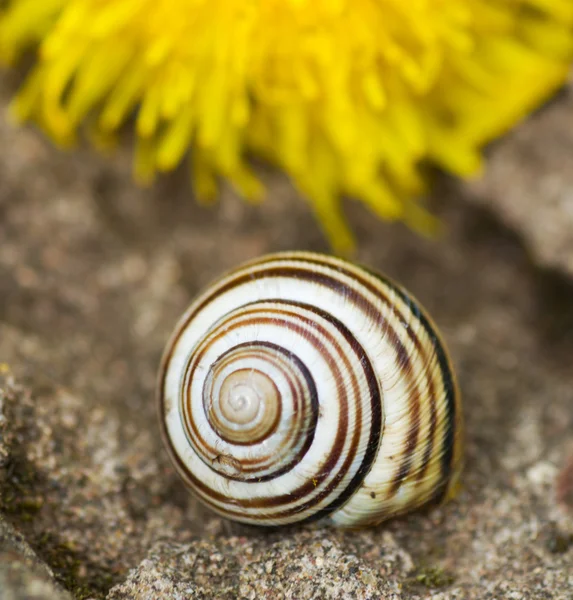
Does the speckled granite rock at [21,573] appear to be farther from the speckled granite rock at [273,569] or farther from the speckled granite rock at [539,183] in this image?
the speckled granite rock at [539,183]

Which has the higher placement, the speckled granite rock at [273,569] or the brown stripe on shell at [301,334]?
the brown stripe on shell at [301,334]

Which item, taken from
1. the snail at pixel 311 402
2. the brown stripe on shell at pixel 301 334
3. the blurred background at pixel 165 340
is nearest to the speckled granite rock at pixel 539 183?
the blurred background at pixel 165 340

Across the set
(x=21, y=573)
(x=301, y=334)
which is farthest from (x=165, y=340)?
(x=21, y=573)

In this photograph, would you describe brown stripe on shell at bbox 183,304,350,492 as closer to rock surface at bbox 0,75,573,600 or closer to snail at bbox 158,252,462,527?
snail at bbox 158,252,462,527

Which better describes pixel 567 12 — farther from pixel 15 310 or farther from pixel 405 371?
pixel 15 310

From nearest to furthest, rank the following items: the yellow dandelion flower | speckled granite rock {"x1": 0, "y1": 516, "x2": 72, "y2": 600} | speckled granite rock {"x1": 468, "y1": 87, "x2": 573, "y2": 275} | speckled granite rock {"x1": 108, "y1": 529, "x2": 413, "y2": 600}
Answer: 1. speckled granite rock {"x1": 0, "y1": 516, "x2": 72, "y2": 600}
2. speckled granite rock {"x1": 108, "y1": 529, "x2": 413, "y2": 600}
3. the yellow dandelion flower
4. speckled granite rock {"x1": 468, "y1": 87, "x2": 573, "y2": 275}

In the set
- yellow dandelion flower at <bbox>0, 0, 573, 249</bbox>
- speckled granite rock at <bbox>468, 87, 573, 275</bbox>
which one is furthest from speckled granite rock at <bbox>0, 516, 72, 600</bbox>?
speckled granite rock at <bbox>468, 87, 573, 275</bbox>

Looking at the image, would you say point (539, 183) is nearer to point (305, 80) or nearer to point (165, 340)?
point (305, 80)
